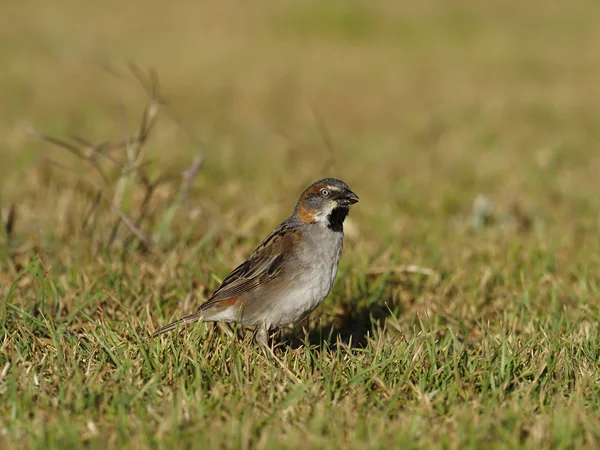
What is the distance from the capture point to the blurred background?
8.17 metres

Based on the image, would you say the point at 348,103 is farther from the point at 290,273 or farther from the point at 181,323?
the point at 181,323

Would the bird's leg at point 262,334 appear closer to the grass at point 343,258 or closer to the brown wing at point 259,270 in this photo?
the grass at point 343,258

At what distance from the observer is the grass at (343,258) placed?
3781 mm

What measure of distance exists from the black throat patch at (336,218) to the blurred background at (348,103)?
43.8 inches

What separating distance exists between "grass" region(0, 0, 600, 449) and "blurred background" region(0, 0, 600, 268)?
0.06 metres

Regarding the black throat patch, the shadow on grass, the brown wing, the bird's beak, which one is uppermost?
the bird's beak

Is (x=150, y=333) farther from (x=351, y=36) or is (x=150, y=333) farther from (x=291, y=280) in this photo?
(x=351, y=36)

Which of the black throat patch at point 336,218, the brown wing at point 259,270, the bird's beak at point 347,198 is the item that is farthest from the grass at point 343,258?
the bird's beak at point 347,198

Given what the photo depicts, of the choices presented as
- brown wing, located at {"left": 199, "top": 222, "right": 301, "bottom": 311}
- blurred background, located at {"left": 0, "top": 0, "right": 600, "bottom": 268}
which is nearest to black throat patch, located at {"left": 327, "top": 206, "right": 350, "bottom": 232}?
brown wing, located at {"left": 199, "top": 222, "right": 301, "bottom": 311}

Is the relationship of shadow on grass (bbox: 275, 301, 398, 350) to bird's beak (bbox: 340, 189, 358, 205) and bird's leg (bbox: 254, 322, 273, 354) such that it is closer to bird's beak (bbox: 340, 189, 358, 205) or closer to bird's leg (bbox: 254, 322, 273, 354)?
bird's leg (bbox: 254, 322, 273, 354)

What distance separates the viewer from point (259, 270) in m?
5.13

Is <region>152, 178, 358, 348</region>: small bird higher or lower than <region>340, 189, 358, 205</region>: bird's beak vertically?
lower

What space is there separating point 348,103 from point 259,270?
901cm

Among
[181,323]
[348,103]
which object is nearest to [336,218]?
[181,323]
